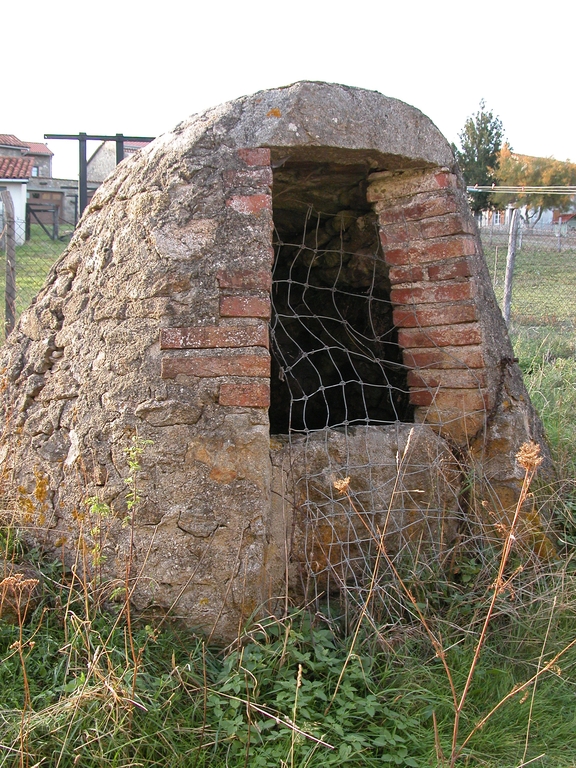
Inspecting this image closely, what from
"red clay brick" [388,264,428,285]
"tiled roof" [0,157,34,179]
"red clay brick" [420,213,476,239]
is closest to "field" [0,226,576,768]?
"red clay brick" [388,264,428,285]

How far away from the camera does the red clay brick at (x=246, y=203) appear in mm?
2660

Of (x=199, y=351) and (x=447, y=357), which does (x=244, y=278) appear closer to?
(x=199, y=351)

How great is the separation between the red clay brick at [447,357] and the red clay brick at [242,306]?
90 centimetres

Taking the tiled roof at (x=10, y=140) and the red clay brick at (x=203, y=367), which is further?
the tiled roof at (x=10, y=140)

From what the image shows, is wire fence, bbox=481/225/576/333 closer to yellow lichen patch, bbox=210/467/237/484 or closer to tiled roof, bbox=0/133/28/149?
yellow lichen patch, bbox=210/467/237/484

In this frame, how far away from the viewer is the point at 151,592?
2531 millimetres

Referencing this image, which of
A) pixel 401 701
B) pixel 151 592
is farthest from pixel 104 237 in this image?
pixel 401 701

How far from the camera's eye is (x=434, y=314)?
124 inches

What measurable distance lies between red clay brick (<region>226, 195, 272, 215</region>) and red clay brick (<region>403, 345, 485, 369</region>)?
1021mm

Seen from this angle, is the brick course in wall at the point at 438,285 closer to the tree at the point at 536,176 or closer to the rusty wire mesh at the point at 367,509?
the rusty wire mesh at the point at 367,509

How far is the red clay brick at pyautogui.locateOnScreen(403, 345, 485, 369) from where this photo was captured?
122 inches

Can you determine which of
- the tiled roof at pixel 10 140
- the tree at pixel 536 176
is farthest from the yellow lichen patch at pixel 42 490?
the tiled roof at pixel 10 140

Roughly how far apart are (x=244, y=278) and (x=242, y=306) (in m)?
0.11

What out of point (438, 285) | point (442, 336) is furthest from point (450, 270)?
point (442, 336)
